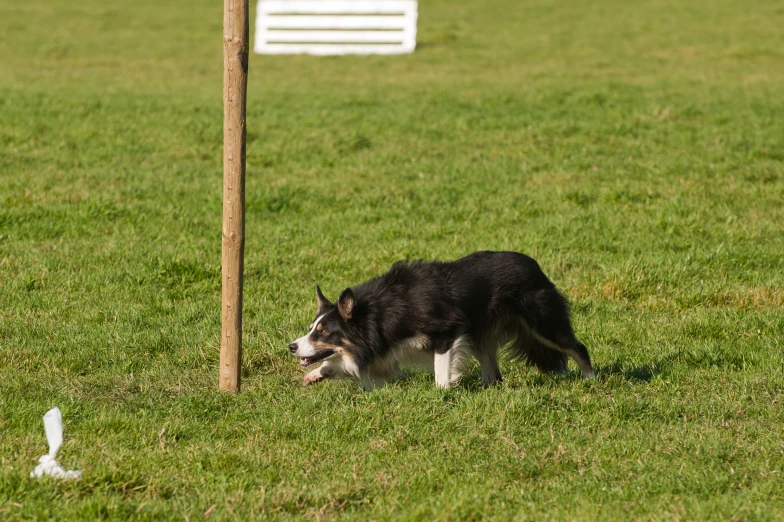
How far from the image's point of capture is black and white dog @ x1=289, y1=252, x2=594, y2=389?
661 centimetres

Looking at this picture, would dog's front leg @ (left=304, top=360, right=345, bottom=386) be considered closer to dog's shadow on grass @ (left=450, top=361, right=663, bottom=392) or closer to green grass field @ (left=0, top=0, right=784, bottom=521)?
green grass field @ (left=0, top=0, right=784, bottom=521)

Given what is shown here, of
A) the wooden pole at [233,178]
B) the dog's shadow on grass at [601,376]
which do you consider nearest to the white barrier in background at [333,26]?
the dog's shadow on grass at [601,376]

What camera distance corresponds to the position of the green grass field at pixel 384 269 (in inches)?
204

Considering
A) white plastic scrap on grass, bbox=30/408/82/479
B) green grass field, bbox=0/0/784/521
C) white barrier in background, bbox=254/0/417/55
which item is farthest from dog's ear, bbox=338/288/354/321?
white barrier in background, bbox=254/0/417/55

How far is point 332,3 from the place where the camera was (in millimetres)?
27453

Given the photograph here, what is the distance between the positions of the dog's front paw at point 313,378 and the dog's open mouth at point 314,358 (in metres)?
0.15

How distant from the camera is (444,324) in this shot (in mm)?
6566

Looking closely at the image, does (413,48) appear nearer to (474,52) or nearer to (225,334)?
(474,52)

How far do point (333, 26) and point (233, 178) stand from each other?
2158 centimetres

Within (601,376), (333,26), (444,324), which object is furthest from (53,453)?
(333,26)

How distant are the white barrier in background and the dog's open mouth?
20525mm

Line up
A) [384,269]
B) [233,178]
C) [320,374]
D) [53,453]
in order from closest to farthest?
[53,453] < [233,178] < [320,374] < [384,269]

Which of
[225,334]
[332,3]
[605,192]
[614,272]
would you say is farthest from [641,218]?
[332,3]

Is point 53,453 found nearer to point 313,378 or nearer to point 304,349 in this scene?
point 304,349
